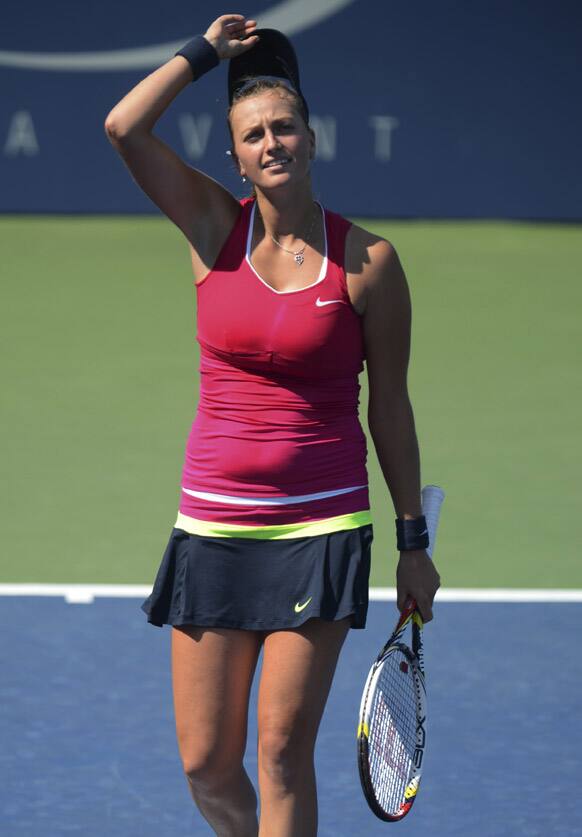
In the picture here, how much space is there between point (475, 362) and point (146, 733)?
5.58 m

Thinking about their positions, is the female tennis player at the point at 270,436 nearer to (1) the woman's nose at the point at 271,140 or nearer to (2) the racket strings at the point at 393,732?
(1) the woman's nose at the point at 271,140

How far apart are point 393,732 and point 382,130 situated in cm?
1005

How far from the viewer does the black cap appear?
3.73 meters

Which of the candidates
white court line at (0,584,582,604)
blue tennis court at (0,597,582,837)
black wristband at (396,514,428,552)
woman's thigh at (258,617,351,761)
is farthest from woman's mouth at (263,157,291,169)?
white court line at (0,584,582,604)

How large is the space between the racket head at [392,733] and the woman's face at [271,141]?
1.06 m

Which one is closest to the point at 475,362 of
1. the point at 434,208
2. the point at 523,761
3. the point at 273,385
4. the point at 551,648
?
the point at 434,208

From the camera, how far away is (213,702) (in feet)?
11.9

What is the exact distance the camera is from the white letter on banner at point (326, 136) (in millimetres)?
13219

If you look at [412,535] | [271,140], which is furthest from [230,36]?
[412,535]

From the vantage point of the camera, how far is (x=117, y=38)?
43.3 ft

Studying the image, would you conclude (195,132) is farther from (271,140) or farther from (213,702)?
(213,702)

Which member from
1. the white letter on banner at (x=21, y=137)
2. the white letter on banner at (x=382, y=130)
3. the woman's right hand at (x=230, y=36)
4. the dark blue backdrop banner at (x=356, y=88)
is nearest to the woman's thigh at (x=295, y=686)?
the woman's right hand at (x=230, y=36)

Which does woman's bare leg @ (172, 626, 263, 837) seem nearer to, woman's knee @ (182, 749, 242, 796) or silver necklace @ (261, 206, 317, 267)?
woman's knee @ (182, 749, 242, 796)

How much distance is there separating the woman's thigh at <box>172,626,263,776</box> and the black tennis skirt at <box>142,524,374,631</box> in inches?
1.7
